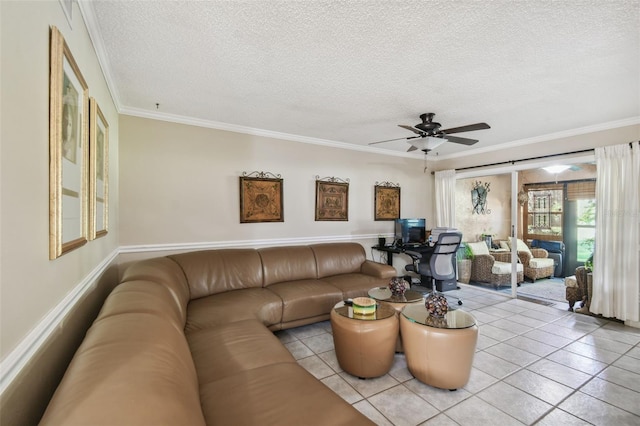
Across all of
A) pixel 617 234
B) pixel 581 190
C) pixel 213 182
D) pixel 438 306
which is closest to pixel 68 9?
pixel 213 182

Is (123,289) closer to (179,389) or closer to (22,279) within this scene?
(22,279)

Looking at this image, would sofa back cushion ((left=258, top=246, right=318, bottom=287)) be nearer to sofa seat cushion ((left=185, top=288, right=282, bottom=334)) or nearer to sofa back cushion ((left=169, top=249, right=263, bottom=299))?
sofa back cushion ((left=169, top=249, right=263, bottom=299))

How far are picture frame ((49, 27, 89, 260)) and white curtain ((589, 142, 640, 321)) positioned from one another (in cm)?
517

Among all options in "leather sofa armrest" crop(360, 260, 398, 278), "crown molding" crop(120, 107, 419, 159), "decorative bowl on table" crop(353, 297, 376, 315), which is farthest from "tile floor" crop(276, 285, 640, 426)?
"crown molding" crop(120, 107, 419, 159)

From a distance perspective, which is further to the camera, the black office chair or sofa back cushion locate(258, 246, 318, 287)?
the black office chair

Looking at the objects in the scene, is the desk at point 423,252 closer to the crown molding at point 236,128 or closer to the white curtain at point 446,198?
the white curtain at point 446,198

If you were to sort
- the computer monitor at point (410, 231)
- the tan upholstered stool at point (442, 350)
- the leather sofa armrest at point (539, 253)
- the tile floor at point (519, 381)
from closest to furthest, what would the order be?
the tile floor at point (519, 381) → the tan upholstered stool at point (442, 350) → the computer monitor at point (410, 231) → the leather sofa armrest at point (539, 253)

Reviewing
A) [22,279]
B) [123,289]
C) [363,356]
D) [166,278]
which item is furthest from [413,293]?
[22,279]

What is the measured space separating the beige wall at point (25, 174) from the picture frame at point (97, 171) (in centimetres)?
59

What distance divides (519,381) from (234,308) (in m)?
2.50

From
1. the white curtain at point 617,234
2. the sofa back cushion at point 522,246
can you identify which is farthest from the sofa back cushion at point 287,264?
the sofa back cushion at point 522,246

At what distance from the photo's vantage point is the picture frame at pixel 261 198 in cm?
386

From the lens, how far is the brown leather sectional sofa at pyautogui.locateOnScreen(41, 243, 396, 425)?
78 centimetres

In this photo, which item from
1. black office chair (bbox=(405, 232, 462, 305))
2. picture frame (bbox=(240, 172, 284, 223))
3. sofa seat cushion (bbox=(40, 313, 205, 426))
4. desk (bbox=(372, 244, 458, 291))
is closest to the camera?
sofa seat cushion (bbox=(40, 313, 205, 426))
